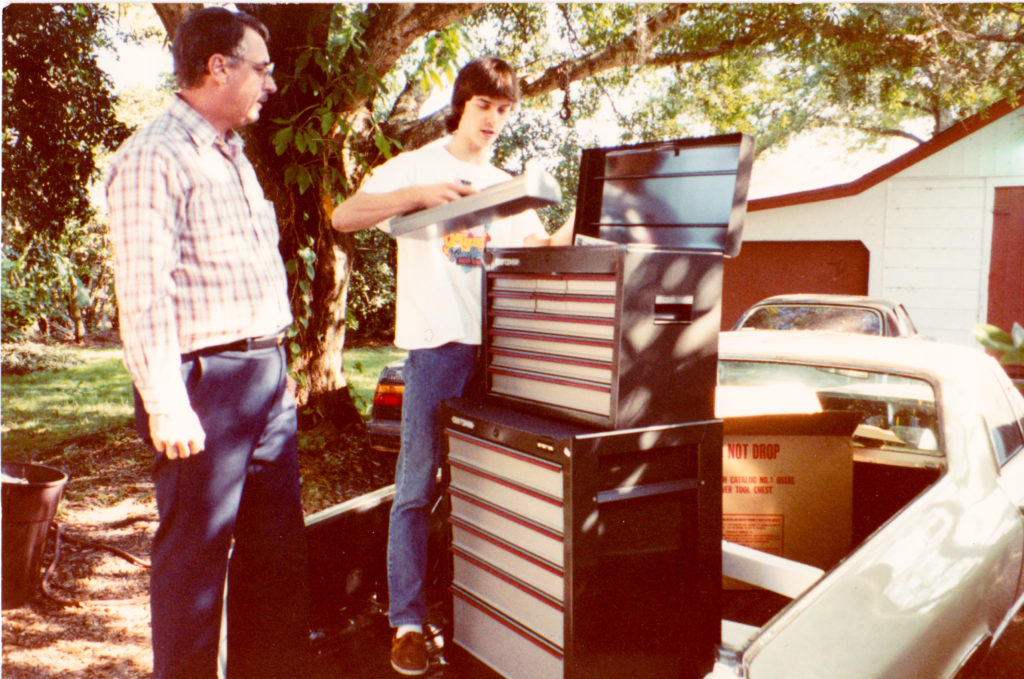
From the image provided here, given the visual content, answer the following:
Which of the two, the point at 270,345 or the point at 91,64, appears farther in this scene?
the point at 91,64

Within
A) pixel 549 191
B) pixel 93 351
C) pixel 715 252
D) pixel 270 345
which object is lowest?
pixel 93 351

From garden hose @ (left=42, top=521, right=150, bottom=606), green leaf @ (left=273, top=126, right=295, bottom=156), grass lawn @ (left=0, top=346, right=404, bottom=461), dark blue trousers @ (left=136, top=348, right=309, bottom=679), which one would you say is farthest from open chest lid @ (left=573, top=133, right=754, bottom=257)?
grass lawn @ (left=0, top=346, right=404, bottom=461)

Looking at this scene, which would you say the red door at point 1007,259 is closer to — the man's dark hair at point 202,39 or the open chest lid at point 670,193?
the open chest lid at point 670,193

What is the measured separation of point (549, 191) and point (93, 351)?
620 inches

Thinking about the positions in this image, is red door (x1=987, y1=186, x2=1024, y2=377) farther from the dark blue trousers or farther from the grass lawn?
the dark blue trousers

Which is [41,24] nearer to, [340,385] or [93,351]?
[340,385]

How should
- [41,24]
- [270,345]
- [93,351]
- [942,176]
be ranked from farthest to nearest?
[93,351], [942,176], [41,24], [270,345]

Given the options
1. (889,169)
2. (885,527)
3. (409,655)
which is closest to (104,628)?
(409,655)

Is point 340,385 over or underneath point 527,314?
underneath

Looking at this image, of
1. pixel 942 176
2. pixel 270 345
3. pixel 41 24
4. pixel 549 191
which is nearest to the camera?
pixel 549 191

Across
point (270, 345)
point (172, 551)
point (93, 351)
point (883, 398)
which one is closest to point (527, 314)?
point (270, 345)

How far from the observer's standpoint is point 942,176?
1148cm

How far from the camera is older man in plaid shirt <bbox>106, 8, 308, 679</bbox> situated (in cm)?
174

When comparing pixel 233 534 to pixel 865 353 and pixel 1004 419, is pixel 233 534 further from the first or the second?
pixel 1004 419
